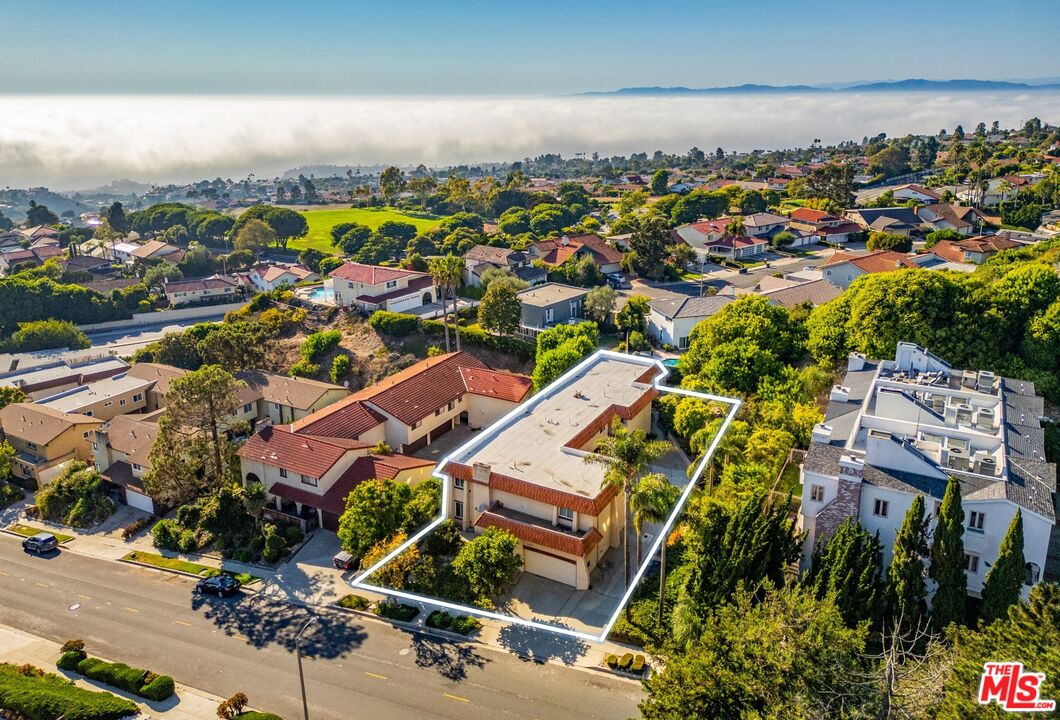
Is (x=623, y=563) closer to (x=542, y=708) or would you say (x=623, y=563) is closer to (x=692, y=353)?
(x=542, y=708)

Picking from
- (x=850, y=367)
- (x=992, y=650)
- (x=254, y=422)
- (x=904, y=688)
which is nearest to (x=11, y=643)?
(x=254, y=422)

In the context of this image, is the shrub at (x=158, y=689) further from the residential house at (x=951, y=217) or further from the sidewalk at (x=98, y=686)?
the residential house at (x=951, y=217)

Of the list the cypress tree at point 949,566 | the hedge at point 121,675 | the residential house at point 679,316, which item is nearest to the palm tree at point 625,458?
the cypress tree at point 949,566

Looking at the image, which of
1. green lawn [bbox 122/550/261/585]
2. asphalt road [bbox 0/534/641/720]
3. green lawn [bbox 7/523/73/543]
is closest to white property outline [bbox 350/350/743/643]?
asphalt road [bbox 0/534/641/720]

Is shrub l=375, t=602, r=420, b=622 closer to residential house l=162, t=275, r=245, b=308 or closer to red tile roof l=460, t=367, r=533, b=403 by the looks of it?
red tile roof l=460, t=367, r=533, b=403

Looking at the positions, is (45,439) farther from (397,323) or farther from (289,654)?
(289,654)
